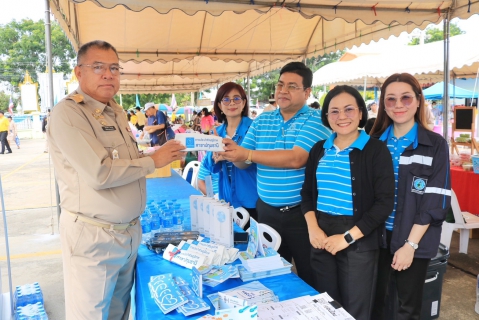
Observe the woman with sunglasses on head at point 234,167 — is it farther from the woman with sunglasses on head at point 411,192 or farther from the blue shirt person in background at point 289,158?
the woman with sunglasses on head at point 411,192

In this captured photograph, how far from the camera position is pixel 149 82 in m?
13.9

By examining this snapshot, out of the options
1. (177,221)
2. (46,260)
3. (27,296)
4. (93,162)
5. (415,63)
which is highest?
(415,63)

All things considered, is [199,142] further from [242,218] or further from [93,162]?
[242,218]

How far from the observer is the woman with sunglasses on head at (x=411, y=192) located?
5.70 ft

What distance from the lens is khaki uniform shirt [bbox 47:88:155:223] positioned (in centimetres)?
161

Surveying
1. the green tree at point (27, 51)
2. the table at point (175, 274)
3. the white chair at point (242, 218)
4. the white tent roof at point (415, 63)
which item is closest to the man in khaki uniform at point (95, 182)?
the table at point (175, 274)

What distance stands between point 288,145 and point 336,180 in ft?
1.89

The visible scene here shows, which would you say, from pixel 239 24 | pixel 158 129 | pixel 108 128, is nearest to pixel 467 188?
pixel 239 24

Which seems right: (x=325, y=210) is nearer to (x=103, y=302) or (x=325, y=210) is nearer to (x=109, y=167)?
(x=109, y=167)

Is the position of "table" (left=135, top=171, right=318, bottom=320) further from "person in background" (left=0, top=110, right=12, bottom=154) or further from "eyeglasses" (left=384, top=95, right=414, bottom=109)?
"person in background" (left=0, top=110, right=12, bottom=154)

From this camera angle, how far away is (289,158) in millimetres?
2121

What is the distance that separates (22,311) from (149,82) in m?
12.1

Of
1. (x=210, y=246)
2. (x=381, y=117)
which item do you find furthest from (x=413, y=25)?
(x=210, y=246)

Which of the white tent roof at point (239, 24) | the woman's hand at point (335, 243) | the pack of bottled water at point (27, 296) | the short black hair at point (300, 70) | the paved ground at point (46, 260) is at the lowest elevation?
the paved ground at point (46, 260)
